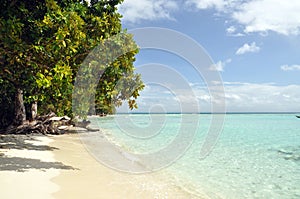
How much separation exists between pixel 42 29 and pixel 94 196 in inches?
249

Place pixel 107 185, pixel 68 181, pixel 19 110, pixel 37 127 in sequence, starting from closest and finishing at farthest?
pixel 68 181 → pixel 107 185 → pixel 19 110 → pixel 37 127

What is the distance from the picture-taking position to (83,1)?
699 inches

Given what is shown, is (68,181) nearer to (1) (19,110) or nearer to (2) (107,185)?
(2) (107,185)

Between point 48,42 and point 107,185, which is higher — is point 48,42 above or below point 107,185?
above

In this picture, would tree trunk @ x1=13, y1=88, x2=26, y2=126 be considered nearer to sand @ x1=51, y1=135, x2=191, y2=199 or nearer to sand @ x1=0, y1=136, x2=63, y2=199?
sand @ x1=0, y1=136, x2=63, y2=199

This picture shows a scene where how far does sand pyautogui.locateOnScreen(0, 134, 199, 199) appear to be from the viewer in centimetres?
864

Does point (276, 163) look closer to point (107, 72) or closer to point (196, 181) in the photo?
point (196, 181)

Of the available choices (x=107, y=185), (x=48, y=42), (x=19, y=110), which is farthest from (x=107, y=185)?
(x=19, y=110)

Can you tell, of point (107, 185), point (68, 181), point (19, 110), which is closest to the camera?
point (68, 181)

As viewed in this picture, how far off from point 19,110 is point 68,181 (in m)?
13.7

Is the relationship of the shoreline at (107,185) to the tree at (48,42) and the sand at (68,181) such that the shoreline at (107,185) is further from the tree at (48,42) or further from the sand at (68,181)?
the tree at (48,42)

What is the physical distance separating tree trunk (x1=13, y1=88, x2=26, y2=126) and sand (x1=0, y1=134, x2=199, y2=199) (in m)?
6.97

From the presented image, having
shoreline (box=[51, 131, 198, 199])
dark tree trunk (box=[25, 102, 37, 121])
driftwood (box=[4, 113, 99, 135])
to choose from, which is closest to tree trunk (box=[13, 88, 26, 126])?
driftwood (box=[4, 113, 99, 135])

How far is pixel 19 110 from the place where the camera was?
2177 centimetres
